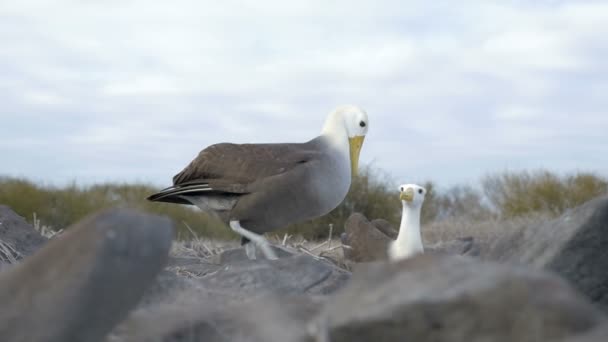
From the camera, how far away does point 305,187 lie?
19.9 ft

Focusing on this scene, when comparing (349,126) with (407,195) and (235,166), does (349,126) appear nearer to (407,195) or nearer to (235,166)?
(235,166)

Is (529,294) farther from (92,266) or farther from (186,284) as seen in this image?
(186,284)

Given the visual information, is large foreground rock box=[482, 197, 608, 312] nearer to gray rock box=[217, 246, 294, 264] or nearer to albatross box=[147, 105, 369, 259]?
albatross box=[147, 105, 369, 259]

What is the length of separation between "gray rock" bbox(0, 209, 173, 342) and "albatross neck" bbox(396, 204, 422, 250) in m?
2.94

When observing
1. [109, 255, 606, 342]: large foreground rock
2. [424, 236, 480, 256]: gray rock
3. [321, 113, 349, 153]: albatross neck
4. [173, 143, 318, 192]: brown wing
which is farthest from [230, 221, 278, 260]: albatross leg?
[109, 255, 606, 342]: large foreground rock

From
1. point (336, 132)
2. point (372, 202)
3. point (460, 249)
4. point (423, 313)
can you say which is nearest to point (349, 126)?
point (336, 132)

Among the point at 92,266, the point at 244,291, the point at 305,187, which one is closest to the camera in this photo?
the point at 92,266

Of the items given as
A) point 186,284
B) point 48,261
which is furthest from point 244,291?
point 48,261


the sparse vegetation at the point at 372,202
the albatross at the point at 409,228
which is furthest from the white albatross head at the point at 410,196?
the sparse vegetation at the point at 372,202

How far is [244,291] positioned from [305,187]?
212 cm

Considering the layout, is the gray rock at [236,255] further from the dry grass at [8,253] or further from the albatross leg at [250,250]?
the dry grass at [8,253]

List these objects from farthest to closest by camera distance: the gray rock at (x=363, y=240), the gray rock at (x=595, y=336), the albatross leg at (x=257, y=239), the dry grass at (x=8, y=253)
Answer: the gray rock at (x=363, y=240) → the albatross leg at (x=257, y=239) → the dry grass at (x=8, y=253) → the gray rock at (x=595, y=336)

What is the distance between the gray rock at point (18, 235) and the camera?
653 cm

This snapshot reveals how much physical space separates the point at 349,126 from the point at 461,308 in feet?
14.6
